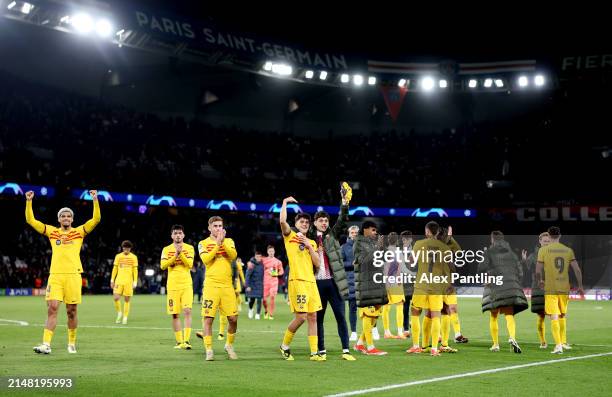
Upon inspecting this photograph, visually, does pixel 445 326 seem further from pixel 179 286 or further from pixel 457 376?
pixel 179 286

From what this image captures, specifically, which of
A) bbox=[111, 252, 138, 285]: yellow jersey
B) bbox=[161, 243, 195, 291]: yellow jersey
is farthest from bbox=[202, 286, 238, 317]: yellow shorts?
bbox=[111, 252, 138, 285]: yellow jersey

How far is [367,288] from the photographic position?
572 inches

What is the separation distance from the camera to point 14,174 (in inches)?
1657

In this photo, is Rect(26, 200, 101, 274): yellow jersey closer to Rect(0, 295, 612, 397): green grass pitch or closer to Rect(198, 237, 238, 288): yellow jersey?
Rect(0, 295, 612, 397): green grass pitch

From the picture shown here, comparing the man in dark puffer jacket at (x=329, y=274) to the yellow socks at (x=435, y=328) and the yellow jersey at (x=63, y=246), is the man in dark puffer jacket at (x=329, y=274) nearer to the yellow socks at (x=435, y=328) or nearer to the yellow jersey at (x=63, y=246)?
the yellow socks at (x=435, y=328)

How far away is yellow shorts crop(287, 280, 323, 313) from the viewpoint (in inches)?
493

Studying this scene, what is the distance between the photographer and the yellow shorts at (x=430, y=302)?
1393 cm

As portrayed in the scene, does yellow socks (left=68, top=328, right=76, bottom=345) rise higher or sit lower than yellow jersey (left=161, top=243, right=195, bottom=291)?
lower

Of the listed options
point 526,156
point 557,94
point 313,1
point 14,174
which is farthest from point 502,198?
point 14,174

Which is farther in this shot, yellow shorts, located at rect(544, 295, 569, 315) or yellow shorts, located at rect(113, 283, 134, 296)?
yellow shorts, located at rect(113, 283, 134, 296)

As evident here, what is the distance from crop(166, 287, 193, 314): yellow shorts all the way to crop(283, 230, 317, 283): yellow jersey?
11.1ft

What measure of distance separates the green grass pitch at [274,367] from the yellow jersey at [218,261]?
1278mm

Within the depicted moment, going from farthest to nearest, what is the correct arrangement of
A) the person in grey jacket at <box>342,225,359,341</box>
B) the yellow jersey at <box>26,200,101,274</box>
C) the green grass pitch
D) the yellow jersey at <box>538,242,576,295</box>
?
the person in grey jacket at <box>342,225,359,341</box> → the yellow jersey at <box>538,242,576,295</box> → the yellow jersey at <box>26,200,101,274</box> → the green grass pitch

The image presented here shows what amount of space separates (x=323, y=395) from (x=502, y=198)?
49.3 metres
